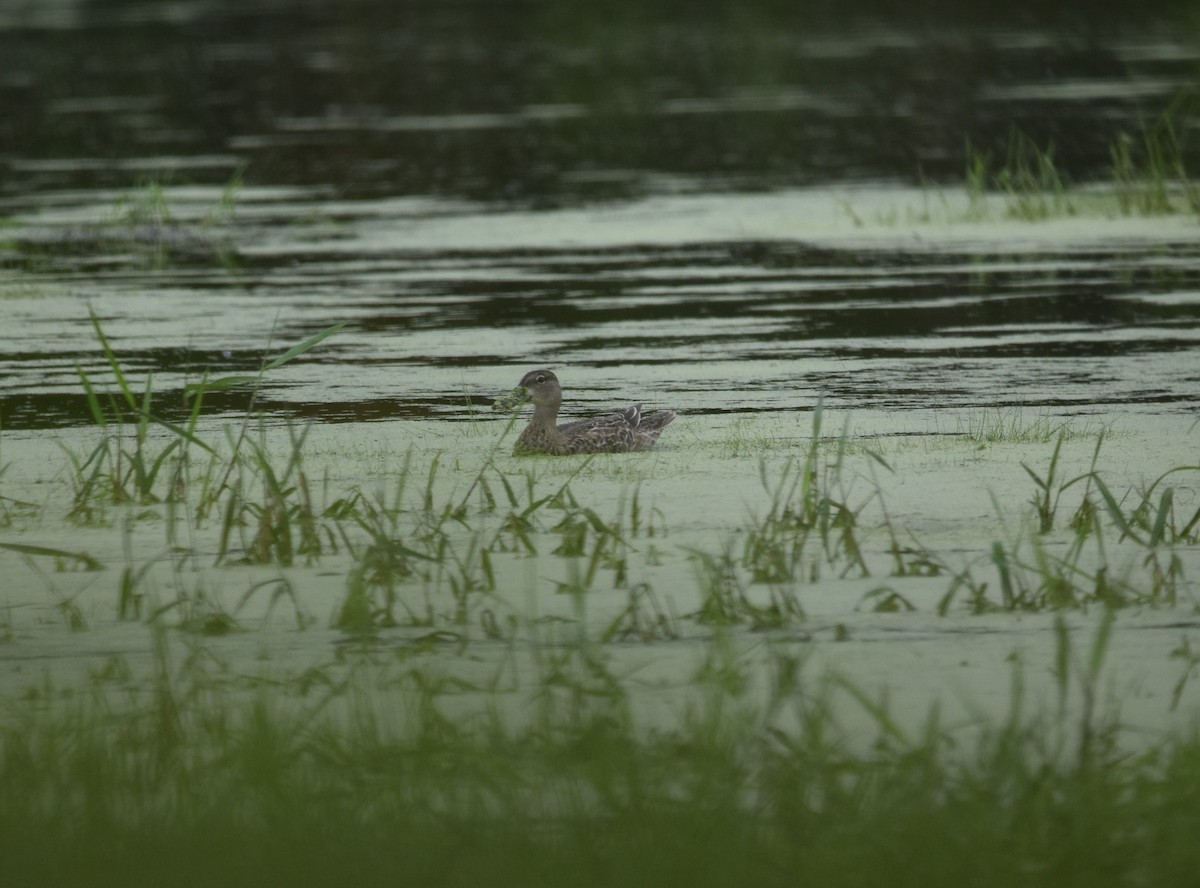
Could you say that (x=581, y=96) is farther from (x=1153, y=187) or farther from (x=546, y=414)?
(x=546, y=414)

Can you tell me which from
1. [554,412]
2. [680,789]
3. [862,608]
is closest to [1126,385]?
[554,412]

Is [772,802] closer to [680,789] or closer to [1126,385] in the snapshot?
[680,789]

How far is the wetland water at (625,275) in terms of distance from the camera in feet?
23.0

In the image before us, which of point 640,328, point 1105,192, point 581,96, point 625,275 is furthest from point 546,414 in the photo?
point 581,96

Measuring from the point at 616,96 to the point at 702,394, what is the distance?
15494mm

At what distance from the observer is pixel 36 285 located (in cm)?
1227

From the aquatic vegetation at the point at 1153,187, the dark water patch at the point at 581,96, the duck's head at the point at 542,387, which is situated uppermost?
the dark water patch at the point at 581,96

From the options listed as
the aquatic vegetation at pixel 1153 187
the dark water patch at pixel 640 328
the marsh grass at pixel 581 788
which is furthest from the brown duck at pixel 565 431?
the aquatic vegetation at pixel 1153 187

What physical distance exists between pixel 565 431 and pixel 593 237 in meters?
6.91

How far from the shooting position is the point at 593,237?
46.7 feet

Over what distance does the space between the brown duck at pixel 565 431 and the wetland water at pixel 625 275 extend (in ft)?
0.64

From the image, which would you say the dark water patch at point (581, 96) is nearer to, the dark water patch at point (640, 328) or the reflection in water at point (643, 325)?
the reflection in water at point (643, 325)

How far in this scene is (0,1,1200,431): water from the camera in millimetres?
9461

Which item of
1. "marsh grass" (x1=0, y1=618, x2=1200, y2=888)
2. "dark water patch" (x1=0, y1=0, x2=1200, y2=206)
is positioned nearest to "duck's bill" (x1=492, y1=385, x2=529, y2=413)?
"marsh grass" (x1=0, y1=618, x2=1200, y2=888)
